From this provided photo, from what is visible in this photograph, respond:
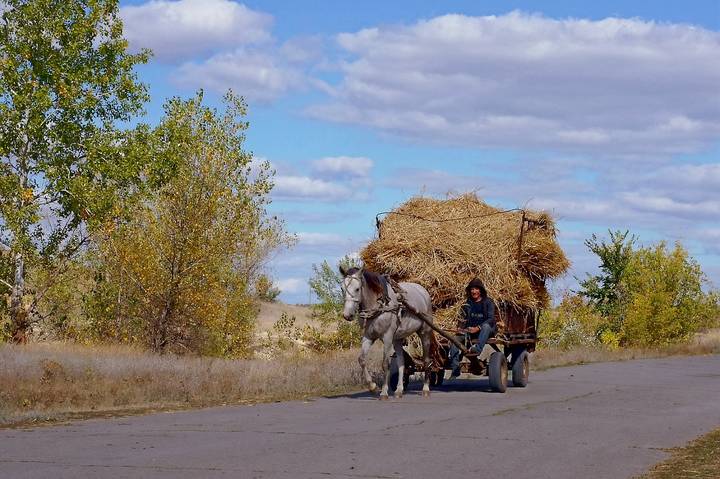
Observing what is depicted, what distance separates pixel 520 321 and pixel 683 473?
11.0 metres

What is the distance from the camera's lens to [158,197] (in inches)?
1212

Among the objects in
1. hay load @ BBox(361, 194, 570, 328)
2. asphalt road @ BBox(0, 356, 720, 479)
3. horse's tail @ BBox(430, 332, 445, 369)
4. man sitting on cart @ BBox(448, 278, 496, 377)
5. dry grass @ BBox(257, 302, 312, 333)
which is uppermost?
dry grass @ BBox(257, 302, 312, 333)

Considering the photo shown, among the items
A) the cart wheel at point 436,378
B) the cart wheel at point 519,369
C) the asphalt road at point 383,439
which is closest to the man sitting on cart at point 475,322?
the asphalt road at point 383,439

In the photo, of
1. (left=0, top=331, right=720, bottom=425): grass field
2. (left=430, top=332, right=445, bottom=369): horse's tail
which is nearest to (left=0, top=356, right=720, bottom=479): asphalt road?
(left=430, top=332, right=445, bottom=369): horse's tail

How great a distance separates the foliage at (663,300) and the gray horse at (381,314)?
29783 millimetres

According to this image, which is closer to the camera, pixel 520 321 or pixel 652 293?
pixel 520 321

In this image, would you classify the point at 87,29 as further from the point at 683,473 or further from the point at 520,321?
the point at 683,473

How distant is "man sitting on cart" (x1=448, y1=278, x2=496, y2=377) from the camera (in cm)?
2089

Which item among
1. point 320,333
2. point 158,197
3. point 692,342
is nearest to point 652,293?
point 692,342

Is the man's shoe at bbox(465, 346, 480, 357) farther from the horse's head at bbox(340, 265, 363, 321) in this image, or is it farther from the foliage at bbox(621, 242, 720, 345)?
the foliage at bbox(621, 242, 720, 345)

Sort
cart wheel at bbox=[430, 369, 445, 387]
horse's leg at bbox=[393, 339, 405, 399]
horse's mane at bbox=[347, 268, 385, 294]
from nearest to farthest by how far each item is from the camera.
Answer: horse's mane at bbox=[347, 268, 385, 294]
horse's leg at bbox=[393, 339, 405, 399]
cart wheel at bbox=[430, 369, 445, 387]

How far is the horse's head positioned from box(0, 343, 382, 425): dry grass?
224cm

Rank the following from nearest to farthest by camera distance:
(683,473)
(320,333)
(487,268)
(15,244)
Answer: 1. (683,473)
2. (487,268)
3. (15,244)
4. (320,333)

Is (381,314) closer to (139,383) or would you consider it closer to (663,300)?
(139,383)
